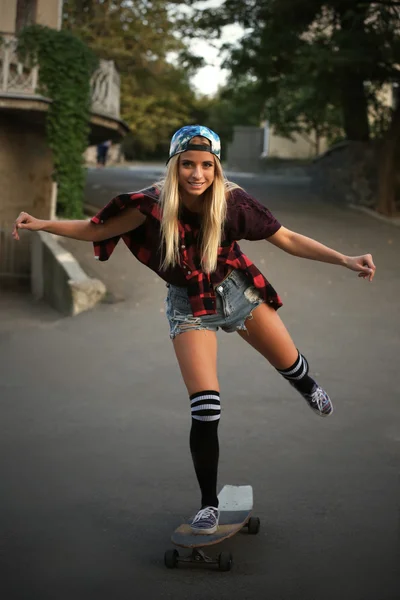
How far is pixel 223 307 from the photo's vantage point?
5.07 m

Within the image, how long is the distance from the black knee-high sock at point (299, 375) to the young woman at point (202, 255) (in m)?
0.06

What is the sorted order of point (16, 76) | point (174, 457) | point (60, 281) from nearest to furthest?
point (174, 457)
point (60, 281)
point (16, 76)

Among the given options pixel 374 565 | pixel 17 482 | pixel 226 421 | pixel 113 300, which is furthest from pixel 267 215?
pixel 113 300

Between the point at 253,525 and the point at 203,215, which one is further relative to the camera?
the point at 253,525

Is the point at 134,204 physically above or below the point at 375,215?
above

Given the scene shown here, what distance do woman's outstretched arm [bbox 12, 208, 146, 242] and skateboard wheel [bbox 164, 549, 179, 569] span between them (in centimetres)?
155

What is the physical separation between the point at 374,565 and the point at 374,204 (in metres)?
19.1

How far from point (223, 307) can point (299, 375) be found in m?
0.63

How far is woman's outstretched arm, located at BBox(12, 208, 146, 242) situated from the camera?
4992 millimetres

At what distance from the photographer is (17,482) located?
623 cm

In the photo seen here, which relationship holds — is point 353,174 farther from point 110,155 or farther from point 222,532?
point 110,155

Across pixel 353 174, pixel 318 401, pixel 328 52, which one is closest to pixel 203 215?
pixel 318 401

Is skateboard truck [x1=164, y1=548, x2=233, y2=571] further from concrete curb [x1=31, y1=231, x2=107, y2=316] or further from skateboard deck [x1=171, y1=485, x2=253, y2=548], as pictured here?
concrete curb [x1=31, y1=231, x2=107, y2=316]

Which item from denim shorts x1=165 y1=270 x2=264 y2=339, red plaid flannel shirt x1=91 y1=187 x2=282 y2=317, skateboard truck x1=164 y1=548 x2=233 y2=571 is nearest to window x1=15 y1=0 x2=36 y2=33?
red plaid flannel shirt x1=91 y1=187 x2=282 y2=317
